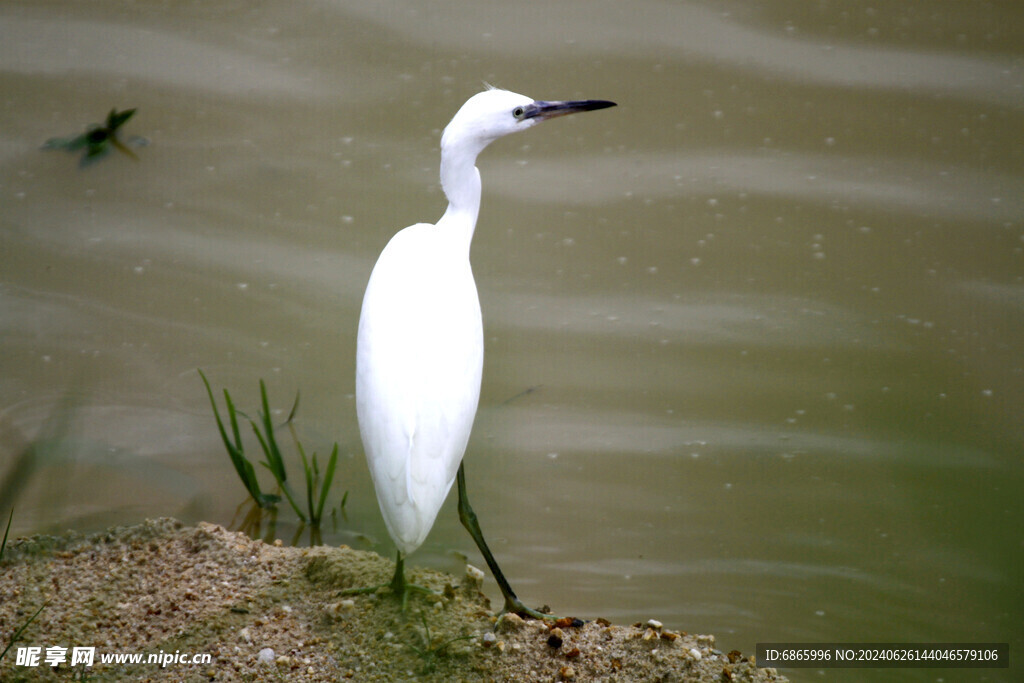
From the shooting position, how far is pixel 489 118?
1.57 metres

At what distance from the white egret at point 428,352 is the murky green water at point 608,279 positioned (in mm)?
547

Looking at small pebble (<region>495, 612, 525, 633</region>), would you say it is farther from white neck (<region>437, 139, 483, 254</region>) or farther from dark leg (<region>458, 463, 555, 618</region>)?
white neck (<region>437, 139, 483, 254</region>)

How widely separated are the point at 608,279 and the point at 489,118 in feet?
3.34

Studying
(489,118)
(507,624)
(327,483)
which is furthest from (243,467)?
(489,118)

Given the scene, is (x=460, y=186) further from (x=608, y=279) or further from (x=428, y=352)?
(x=608, y=279)

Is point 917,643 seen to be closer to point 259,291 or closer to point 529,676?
point 529,676

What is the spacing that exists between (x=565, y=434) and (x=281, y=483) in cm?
70

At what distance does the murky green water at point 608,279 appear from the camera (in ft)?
6.50

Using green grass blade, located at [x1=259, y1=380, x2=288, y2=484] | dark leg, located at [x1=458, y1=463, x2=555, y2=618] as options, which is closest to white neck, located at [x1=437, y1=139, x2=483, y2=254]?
dark leg, located at [x1=458, y1=463, x2=555, y2=618]

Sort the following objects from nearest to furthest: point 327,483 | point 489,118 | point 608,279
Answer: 1. point 489,118
2. point 327,483
3. point 608,279

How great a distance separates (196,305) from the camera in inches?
94.5

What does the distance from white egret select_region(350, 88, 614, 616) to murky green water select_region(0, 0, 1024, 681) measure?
547 millimetres

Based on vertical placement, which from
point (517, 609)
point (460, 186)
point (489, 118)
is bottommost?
point (517, 609)

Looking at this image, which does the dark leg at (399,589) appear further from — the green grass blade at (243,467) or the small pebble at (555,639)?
the green grass blade at (243,467)
